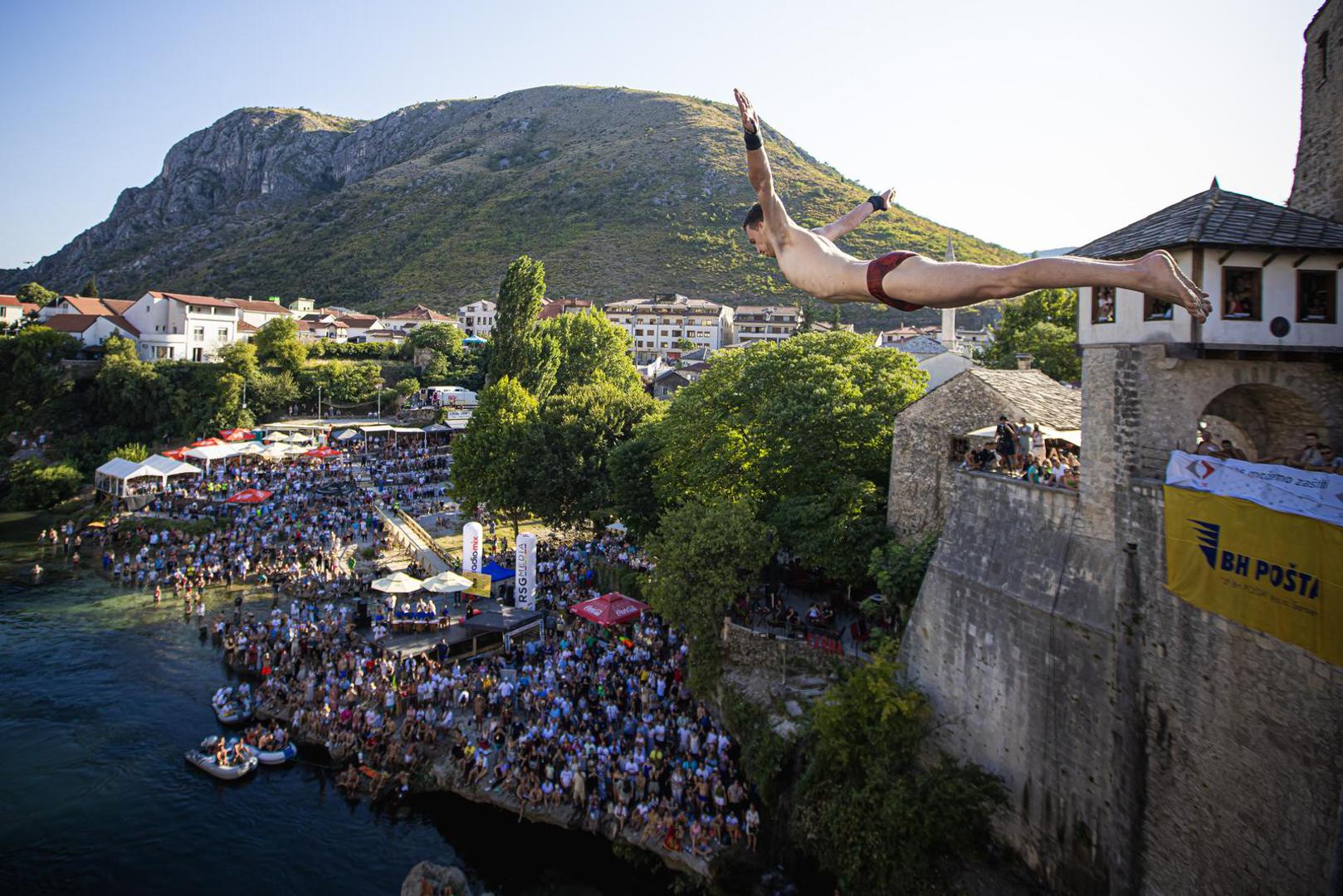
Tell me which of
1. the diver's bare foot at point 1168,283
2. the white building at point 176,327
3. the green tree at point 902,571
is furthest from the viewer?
the white building at point 176,327

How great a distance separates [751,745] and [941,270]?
14.8 meters

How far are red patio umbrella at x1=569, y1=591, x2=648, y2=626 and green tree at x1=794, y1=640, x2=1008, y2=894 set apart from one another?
26.3 feet

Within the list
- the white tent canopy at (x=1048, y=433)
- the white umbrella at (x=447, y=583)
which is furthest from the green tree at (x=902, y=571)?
the white umbrella at (x=447, y=583)

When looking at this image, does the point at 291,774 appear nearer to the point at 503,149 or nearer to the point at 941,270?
the point at 941,270

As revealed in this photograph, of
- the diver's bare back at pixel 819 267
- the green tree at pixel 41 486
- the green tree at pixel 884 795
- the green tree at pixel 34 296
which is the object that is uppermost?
the green tree at pixel 34 296

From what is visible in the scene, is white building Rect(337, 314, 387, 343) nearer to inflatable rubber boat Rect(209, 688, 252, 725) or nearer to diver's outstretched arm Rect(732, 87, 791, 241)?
inflatable rubber boat Rect(209, 688, 252, 725)

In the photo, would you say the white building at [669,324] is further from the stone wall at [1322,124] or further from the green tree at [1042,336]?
the stone wall at [1322,124]

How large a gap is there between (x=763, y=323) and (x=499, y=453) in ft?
178

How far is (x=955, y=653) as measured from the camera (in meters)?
14.9

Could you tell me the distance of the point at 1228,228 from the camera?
33.8ft

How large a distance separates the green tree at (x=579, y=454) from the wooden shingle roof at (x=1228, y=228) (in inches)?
911

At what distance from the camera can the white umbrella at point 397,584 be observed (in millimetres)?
24545

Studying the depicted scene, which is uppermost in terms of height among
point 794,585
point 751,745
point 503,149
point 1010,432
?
point 503,149

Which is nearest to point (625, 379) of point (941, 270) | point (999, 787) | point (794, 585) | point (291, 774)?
point (794, 585)
